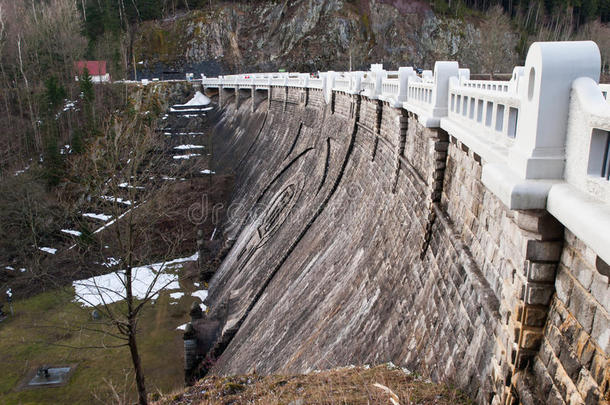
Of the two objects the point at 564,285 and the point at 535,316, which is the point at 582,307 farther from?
the point at 535,316

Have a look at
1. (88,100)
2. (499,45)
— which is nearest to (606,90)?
(499,45)

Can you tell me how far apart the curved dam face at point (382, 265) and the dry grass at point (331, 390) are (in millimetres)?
385

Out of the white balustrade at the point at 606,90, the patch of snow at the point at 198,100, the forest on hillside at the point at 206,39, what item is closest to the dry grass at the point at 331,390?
the white balustrade at the point at 606,90

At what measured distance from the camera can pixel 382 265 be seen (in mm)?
12023

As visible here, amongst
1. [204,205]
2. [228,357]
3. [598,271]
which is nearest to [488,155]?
[598,271]

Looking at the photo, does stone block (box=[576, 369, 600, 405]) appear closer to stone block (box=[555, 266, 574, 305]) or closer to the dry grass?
stone block (box=[555, 266, 574, 305])

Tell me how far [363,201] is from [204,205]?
22.8 metres

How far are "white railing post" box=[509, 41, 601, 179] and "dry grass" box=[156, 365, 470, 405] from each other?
3.75 meters

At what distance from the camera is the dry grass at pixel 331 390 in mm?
6648

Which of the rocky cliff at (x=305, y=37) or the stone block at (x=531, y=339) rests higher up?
the rocky cliff at (x=305, y=37)

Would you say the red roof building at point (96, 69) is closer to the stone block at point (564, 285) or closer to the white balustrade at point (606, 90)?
the white balustrade at point (606, 90)

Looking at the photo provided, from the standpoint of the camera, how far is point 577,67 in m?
3.85

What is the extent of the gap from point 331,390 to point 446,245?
3.44 metres

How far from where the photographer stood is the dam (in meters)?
3.81
